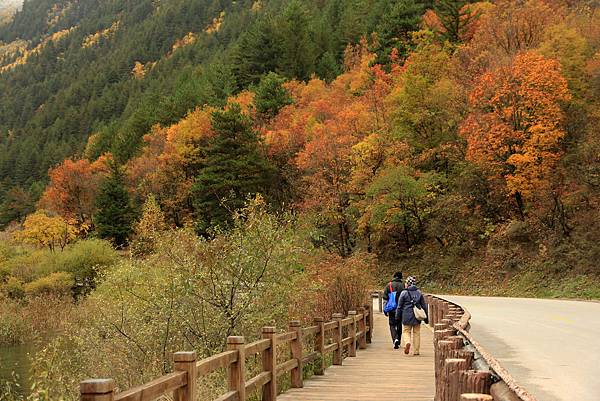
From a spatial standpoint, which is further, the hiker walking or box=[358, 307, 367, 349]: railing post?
box=[358, 307, 367, 349]: railing post

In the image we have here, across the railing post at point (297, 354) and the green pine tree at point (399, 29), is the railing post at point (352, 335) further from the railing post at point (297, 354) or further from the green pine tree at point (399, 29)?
the green pine tree at point (399, 29)

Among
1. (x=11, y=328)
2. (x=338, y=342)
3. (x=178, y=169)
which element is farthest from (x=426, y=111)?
(x=338, y=342)

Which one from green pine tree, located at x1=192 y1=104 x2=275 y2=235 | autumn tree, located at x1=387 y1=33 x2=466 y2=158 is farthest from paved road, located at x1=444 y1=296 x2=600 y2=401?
green pine tree, located at x1=192 y1=104 x2=275 y2=235

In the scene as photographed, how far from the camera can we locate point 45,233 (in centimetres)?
6016

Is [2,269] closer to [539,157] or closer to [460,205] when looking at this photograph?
[460,205]

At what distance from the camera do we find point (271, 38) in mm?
82438

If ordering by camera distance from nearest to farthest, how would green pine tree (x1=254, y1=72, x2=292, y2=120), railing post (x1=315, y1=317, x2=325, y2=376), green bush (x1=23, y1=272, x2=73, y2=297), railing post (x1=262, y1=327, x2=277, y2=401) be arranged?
railing post (x1=262, y1=327, x2=277, y2=401), railing post (x1=315, y1=317, x2=325, y2=376), green bush (x1=23, y1=272, x2=73, y2=297), green pine tree (x1=254, y1=72, x2=292, y2=120)

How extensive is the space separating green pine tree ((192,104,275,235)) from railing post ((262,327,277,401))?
133ft

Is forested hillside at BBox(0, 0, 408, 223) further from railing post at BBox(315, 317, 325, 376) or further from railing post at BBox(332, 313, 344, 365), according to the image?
railing post at BBox(315, 317, 325, 376)

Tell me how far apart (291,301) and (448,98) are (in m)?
34.3

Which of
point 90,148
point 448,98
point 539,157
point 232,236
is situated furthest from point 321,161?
point 90,148

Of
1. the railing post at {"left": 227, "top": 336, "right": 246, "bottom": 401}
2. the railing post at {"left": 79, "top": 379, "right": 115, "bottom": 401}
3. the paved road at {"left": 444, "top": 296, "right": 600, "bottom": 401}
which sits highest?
the railing post at {"left": 79, "top": 379, "right": 115, "bottom": 401}

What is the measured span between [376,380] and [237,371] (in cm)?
481

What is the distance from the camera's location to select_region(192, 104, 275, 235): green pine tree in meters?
51.4
